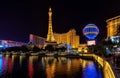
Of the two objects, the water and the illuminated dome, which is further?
the illuminated dome

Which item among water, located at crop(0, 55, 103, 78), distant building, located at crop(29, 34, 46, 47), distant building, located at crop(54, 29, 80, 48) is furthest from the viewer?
distant building, located at crop(29, 34, 46, 47)

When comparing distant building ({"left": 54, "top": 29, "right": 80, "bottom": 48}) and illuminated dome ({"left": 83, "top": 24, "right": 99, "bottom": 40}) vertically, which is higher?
distant building ({"left": 54, "top": 29, "right": 80, "bottom": 48})

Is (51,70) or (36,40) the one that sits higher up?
(36,40)

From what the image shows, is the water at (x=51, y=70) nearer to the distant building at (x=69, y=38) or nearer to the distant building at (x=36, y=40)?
the distant building at (x=69, y=38)

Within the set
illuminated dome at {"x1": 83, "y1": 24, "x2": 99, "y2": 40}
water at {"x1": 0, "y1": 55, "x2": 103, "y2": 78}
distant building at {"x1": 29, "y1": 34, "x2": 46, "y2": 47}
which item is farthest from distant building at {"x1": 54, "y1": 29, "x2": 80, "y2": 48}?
water at {"x1": 0, "y1": 55, "x2": 103, "y2": 78}

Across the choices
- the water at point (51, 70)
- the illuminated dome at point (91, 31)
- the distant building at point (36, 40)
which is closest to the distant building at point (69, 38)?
the distant building at point (36, 40)

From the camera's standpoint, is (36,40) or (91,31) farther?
(36,40)

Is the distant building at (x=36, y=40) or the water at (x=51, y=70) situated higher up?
the distant building at (x=36, y=40)

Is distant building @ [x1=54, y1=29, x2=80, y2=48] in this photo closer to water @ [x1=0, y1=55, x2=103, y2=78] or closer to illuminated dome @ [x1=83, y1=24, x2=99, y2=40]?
illuminated dome @ [x1=83, y1=24, x2=99, y2=40]

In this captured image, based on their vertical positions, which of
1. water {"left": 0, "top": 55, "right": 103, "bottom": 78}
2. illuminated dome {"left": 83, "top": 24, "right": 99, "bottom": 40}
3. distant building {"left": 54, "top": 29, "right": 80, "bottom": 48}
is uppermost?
distant building {"left": 54, "top": 29, "right": 80, "bottom": 48}

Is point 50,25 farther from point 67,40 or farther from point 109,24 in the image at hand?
point 67,40

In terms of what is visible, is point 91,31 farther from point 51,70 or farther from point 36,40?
point 36,40

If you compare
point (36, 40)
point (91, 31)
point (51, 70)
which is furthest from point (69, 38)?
point (51, 70)

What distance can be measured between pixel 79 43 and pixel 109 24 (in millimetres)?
64490
